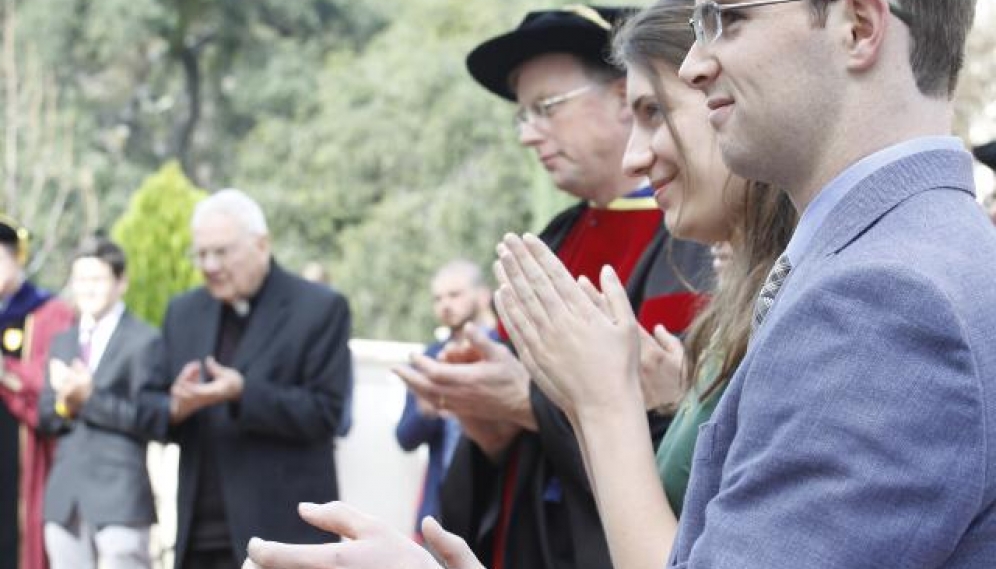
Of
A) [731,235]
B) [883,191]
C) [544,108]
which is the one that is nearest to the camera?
[883,191]

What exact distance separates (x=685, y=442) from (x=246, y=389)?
353 centimetres

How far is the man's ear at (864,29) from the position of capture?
60.0 inches

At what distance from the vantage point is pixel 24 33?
98.1ft

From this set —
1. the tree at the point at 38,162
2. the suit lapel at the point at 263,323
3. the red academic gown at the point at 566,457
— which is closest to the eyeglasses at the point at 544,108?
the red academic gown at the point at 566,457

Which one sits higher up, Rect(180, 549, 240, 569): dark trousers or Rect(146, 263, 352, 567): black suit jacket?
Rect(146, 263, 352, 567): black suit jacket

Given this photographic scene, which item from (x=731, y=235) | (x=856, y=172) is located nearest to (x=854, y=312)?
(x=856, y=172)

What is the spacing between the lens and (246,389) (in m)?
5.73

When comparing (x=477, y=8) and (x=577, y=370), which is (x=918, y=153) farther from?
(x=477, y=8)

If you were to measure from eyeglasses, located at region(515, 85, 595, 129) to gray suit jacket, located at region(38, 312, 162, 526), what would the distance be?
3482 mm

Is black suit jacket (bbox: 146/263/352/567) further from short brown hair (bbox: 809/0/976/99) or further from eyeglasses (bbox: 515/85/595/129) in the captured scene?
short brown hair (bbox: 809/0/976/99)

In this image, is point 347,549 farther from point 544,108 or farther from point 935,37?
point 544,108

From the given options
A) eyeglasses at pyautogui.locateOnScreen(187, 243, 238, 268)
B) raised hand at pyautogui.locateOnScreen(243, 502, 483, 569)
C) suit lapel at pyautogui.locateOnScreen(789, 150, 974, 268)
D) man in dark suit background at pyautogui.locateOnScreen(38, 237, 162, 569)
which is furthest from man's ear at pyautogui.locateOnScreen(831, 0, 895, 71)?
man in dark suit background at pyautogui.locateOnScreen(38, 237, 162, 569)

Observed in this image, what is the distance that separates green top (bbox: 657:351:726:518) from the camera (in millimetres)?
2385

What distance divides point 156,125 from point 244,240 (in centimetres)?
2732
